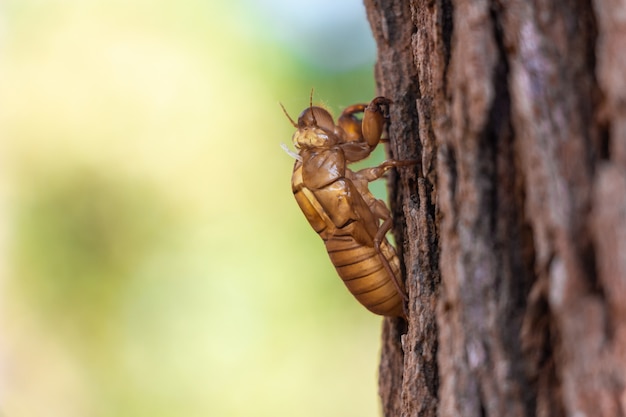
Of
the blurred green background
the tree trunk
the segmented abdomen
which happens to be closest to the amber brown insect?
the segmented abdomen

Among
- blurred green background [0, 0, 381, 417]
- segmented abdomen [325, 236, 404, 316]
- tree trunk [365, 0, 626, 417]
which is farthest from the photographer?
blurred green background [0, 0, 381, 417]

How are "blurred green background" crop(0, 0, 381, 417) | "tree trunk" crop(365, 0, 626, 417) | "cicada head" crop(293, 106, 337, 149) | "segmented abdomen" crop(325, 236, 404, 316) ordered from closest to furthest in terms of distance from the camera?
"tree trunk" crop(365, 0, 626, 417)
"segmented abdomen" crop(325, 236, 404, 316)
"cicada head" crop(293, 106, 337, 149)
"blurred green background" crop(0, 0, 381, 417)

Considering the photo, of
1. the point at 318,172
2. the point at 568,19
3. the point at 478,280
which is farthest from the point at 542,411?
the point at 318,172

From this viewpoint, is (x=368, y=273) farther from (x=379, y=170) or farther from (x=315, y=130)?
(x=315, y=130)

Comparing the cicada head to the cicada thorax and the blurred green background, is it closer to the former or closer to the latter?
the cicada thorax

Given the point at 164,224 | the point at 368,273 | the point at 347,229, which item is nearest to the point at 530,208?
the point at 368,273

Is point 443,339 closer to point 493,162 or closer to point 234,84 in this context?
point 493,162
